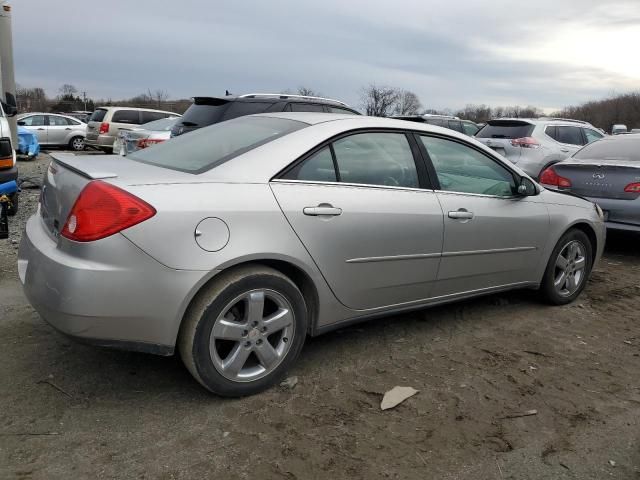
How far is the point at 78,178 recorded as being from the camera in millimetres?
2781

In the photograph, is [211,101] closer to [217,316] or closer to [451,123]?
[217,316]

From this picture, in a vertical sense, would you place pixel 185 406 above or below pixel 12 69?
below

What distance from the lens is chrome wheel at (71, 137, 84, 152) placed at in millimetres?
20641

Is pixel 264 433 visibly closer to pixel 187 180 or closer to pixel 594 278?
pixel 187 180

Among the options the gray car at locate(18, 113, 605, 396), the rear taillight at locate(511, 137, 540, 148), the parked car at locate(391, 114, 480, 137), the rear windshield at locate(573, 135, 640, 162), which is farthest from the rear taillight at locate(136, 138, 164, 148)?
the rear windshield at locate(573, 135, 640, 162)

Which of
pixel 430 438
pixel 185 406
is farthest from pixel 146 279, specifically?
pixel 430 438

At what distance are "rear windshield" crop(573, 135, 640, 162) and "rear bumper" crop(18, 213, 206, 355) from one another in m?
6.01

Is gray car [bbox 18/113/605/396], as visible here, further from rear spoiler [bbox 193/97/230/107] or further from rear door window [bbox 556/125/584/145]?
rear door window [bbox 556/125/584/145]

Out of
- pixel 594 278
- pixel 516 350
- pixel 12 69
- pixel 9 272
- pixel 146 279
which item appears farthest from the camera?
pixel 12 69

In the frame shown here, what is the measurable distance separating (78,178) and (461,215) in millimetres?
2368

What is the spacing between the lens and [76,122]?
20.8m

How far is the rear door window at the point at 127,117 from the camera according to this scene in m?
18.1

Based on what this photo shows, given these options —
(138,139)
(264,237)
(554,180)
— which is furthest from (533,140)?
(264,237)

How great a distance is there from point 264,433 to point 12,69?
35.8ft
